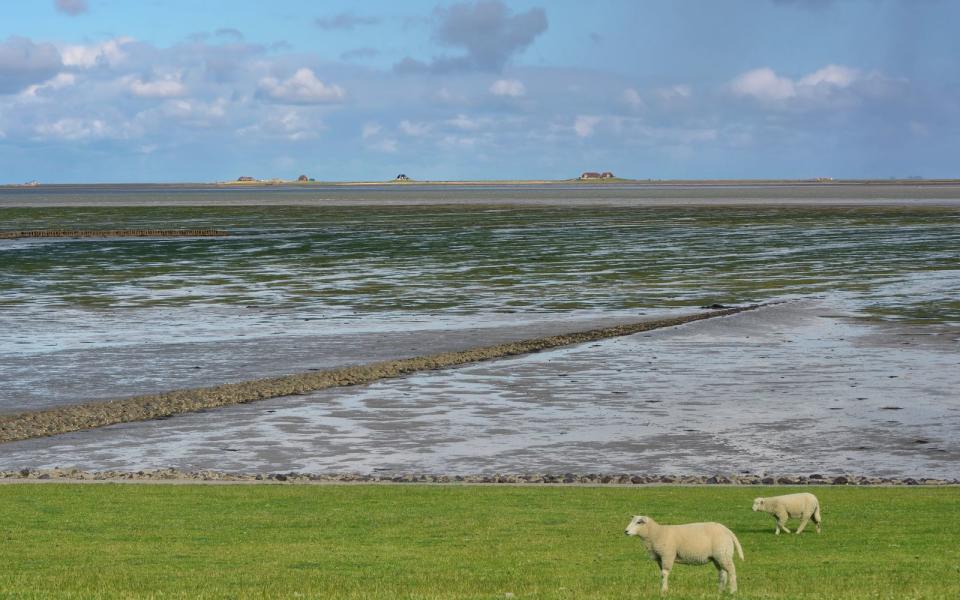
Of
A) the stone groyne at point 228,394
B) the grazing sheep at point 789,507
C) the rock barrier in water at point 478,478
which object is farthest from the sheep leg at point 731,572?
the stone groyne at point 228,394

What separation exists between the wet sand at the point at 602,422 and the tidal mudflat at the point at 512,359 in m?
0.10

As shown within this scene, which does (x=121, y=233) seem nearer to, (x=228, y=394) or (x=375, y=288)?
(x=375, y=288)

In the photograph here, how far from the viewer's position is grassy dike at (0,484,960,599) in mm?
15031

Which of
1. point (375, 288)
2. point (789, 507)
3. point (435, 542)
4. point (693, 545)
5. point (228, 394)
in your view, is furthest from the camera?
point (375, 288)

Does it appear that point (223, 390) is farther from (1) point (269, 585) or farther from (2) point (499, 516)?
(1) point (269, 585)

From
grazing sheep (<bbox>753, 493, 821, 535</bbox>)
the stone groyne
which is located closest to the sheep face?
grazing sheep (<bbox>753, 493, 821, 535</bbox>)

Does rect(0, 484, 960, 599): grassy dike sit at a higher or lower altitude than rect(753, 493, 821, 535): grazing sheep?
lower

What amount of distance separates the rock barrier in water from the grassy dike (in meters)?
1.18

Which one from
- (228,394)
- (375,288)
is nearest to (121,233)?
(375,288)

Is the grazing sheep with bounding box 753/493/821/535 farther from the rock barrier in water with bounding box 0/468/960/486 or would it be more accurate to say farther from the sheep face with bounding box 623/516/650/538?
the rock barrier in water with bounding box 0/468/960/486

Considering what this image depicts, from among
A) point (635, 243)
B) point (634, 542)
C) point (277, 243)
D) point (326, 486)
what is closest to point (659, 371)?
point (326, 486)

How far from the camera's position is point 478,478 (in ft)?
80.3

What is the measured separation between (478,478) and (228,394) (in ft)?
37.8

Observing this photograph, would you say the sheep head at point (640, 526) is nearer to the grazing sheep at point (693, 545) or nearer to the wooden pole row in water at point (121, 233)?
the grazing sheep at point (693, 545)
